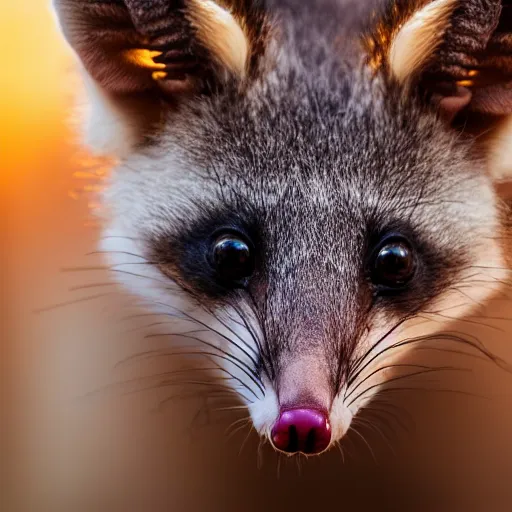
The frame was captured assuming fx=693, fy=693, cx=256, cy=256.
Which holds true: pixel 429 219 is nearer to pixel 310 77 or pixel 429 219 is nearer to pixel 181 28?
pixel 310 77

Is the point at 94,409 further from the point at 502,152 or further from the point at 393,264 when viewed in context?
the point at 502,152

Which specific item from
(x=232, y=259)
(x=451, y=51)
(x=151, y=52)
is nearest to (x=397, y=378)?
(x=232, y=259)

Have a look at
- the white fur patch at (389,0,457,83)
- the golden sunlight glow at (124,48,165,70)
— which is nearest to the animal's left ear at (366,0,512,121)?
the white fur patch at (389,0,457,83)

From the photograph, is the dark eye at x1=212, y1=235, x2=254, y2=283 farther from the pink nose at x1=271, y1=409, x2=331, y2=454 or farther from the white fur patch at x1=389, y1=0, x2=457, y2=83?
the white fur patch at x1=389, y1=0, x2=457, y2=83

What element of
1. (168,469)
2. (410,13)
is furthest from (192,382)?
(410,13)

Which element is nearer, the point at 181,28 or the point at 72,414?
the point at 181,28
